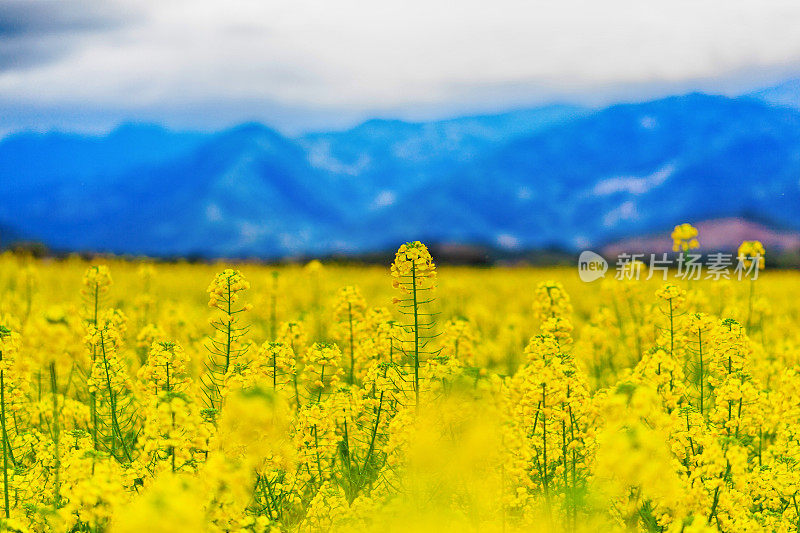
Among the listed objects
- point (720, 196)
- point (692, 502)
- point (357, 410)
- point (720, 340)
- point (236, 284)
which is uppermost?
point (720, 196)

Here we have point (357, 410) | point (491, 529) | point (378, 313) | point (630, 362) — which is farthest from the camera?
point (630, 362)

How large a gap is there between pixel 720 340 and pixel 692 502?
1.55 meters

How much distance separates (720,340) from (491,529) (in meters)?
2.56

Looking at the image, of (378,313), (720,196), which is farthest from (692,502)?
(720,196)

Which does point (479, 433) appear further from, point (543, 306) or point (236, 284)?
point (543, 306)

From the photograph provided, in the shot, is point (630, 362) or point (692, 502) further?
point (630, 362)

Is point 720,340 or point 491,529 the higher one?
point 720,340

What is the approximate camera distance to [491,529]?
3242mm

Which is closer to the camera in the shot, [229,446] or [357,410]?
[229,446]

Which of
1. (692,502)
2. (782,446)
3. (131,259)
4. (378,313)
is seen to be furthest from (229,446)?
(131,259)

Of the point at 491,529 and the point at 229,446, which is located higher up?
the point at 229,446

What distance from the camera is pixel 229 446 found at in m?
3.70

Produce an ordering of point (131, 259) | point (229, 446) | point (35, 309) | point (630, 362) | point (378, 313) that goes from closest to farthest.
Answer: point (229, 446)
point (378, 313)
point (630, 362)
point (35, 309)
point (131, 259)

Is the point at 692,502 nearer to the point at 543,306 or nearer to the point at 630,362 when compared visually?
the point at 543,306
